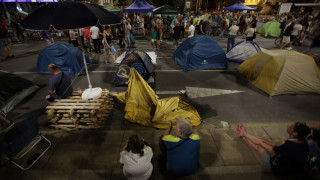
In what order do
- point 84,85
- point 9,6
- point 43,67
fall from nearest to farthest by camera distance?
point 84,85 → point 43,67 → point 9,6

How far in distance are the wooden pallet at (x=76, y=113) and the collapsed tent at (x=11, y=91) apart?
2136 mm

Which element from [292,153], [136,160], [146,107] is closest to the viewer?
[136,160]

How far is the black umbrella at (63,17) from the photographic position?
323 cm

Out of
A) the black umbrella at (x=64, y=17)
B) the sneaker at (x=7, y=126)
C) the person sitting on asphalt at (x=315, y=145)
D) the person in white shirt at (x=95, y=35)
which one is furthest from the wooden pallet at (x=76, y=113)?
the person in white shirt at (x=95, y=35)

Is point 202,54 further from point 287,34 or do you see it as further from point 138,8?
point 138,8

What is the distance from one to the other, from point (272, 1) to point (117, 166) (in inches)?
2059

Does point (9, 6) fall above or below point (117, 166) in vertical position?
above

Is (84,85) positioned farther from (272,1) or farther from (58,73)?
(272,1)

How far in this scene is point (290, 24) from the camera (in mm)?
10727

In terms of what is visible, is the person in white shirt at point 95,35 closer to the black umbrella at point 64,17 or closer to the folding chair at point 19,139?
the black umbrella at point 64,17

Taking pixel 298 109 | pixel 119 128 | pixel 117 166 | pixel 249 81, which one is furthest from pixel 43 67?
pixel 298 109

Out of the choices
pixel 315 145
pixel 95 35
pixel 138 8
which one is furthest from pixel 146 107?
pixel 138 8

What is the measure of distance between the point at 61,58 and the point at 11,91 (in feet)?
8.88

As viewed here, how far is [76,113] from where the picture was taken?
4.30 metres
